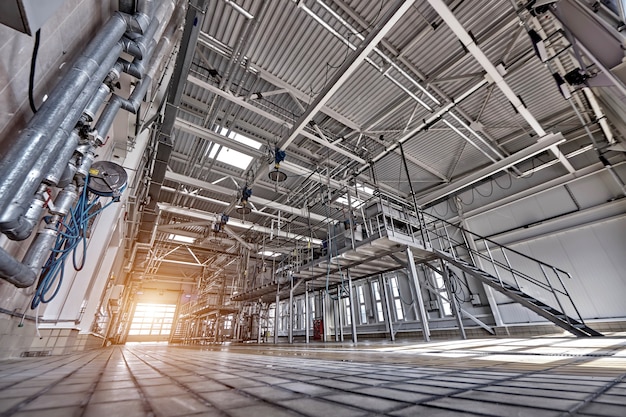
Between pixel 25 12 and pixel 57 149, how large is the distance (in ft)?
2.61

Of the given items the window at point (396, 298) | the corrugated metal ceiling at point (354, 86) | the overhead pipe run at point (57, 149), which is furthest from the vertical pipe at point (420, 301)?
the overhead pipe run at point (57, 149)

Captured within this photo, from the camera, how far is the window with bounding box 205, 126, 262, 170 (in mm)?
7863

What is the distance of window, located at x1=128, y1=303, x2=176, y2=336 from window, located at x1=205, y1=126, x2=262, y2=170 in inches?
866

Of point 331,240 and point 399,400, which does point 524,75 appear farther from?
point 399,400

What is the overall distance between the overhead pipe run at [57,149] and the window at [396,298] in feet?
35.8

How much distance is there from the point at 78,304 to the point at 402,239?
7.08 meters

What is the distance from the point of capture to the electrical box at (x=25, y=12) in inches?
51.3

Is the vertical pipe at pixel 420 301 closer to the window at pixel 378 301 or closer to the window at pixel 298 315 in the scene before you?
the window at pixel 378 301

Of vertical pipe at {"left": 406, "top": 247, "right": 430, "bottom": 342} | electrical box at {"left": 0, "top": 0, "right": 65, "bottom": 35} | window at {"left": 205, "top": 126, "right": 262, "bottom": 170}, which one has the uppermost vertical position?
window at {"left": 205, "top": 126, "right": 262, "bottom": 170}

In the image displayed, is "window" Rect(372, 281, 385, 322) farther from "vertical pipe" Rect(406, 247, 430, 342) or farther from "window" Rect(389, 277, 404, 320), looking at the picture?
"vertical pipe" Rect(406, 247, 430, 342)

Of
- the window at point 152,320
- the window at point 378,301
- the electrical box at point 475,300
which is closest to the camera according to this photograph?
the electrical box at point 475,300

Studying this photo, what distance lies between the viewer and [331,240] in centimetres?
793

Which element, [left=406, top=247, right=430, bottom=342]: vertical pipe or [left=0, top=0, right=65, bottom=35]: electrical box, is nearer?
[left=0, top=0, right=65, bottom=35]: electrical box

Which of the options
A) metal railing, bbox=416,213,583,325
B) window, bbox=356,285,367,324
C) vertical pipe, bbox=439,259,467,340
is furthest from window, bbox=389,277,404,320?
vertical pipe, bbox=439,259,467,340
